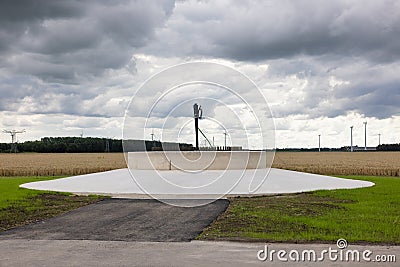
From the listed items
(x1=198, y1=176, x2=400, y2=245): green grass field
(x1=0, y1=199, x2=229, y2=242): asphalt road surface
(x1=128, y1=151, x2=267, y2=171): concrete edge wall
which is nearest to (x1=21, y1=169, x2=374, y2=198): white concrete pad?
(x1=128, y1=151, x2=267, y2=171): concrete edge wall

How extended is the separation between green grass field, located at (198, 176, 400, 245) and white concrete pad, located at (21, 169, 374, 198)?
69.9 inches

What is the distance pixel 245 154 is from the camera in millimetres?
25359

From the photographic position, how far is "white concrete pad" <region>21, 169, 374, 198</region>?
18.0 meters

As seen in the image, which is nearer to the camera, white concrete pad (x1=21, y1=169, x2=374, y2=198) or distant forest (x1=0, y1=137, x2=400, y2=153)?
white concrete pad (x1=21, y1=169, x2=374, y2=198)

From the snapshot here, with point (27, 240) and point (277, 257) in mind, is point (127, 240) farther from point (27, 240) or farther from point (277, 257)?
point (277, 257)

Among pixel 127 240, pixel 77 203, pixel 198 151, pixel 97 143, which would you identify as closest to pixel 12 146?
pixel 97 143

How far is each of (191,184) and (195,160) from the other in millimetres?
5086

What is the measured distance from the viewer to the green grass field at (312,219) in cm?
987

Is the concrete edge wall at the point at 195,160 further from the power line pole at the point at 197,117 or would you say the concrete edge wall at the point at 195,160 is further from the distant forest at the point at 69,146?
the distant forest at the point at 69,146

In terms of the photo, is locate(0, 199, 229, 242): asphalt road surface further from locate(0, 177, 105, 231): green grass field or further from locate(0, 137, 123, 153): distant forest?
locate(0, 137, 123, 153): distant forest

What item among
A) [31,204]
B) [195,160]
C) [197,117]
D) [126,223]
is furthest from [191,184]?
[126,223]

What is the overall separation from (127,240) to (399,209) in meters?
7.52

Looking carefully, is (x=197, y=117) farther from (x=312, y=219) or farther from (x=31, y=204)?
(x=312, y=219)

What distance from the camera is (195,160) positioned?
2475cm
